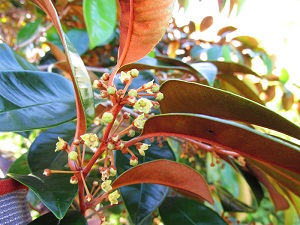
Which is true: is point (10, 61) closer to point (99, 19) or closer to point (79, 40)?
point (99, 19)

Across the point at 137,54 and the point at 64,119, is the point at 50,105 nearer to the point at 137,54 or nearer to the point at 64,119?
the point at 64,119

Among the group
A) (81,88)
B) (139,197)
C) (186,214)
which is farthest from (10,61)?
(186,214)

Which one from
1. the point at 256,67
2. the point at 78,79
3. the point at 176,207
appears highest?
the point at 78,79

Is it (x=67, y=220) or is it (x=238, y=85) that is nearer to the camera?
(x=67, y=220)

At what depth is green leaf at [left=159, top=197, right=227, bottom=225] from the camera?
74 cm

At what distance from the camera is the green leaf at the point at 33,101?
20.9 inches

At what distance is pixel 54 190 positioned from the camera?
528 mm

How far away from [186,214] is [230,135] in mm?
357

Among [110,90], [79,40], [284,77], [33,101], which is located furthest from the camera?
[284,77]

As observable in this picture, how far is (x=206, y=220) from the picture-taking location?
29.1 inches

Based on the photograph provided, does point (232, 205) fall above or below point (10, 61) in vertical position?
below

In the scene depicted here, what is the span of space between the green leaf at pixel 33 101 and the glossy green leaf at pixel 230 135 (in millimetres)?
175

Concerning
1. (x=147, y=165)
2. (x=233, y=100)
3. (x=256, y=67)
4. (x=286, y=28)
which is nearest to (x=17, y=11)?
(x=256, y=67)

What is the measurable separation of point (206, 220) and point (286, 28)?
2.59m
